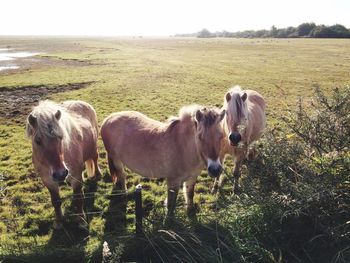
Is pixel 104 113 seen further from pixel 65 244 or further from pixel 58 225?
pixel 65 244

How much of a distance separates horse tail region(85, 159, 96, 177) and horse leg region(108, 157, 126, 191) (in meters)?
0.52

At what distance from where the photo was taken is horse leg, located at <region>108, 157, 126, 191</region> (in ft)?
21.5

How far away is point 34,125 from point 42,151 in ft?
1.37

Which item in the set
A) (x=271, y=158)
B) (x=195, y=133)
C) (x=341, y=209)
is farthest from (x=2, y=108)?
(x=341, y=209)

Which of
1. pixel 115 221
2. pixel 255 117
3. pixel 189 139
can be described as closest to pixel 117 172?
pixel 115 221

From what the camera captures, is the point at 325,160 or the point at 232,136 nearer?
the point at 325,160

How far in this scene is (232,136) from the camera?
566 cm

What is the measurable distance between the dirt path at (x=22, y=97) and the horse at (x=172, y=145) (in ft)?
26.1

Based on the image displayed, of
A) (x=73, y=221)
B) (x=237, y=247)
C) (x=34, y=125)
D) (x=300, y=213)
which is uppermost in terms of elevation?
(x=34, y=125)

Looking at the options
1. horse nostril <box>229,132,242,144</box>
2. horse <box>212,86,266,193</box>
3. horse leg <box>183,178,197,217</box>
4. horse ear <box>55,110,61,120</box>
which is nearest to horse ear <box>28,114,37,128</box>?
horse ear <box>55,110,61,120</box>

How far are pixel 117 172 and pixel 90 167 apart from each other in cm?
82

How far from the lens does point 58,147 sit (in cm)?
455

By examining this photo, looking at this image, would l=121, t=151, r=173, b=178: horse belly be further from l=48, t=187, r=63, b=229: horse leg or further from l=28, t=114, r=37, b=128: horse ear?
l=28, t=114, r=37, b=128: horse ear

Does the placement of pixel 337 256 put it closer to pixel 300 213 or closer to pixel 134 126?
pixel 300 213
